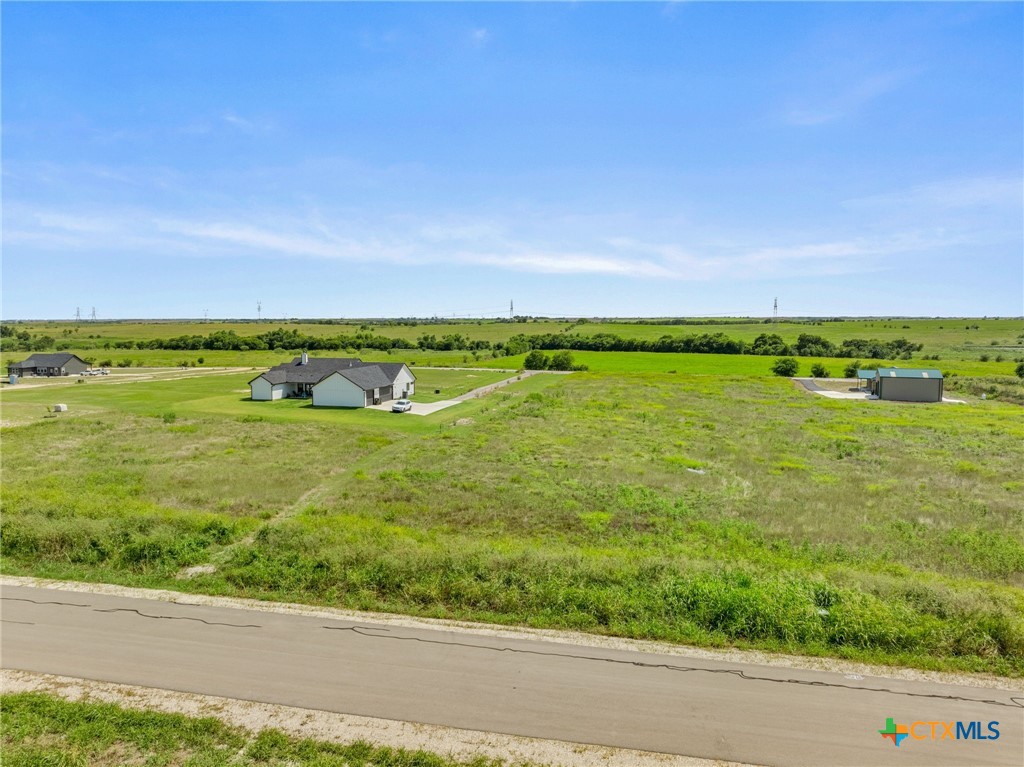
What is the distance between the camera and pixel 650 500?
24.5 m

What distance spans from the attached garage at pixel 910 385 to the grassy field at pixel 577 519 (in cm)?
1253

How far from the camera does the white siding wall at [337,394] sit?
176ft

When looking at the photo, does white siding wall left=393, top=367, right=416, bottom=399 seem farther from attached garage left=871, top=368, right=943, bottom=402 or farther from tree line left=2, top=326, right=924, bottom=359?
tree line left=2, top=326, right=924, bottom=359

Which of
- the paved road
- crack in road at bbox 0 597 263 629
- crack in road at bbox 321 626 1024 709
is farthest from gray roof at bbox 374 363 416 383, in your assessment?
crack in road at bbox 321 626 1024 709

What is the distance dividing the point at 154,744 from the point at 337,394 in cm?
4688

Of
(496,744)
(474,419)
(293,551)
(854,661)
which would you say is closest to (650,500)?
(854,661)

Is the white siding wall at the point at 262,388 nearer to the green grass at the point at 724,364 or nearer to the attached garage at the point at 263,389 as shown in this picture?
the attached garage at the point at 263,389

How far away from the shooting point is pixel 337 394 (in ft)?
178

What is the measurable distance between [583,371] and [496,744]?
299 feet

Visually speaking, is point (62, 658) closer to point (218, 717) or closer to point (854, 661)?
point (218, 717)

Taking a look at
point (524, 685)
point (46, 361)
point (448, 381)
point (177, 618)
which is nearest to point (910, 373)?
point (448, 381)

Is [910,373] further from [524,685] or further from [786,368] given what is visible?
[524,685]

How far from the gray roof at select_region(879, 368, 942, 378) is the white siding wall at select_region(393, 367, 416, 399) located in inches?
2156

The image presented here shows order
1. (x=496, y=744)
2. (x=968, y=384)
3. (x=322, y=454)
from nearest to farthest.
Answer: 1. (x=496, y=744)
2. (x=322, y=454)
3. (x=968, y=384)
